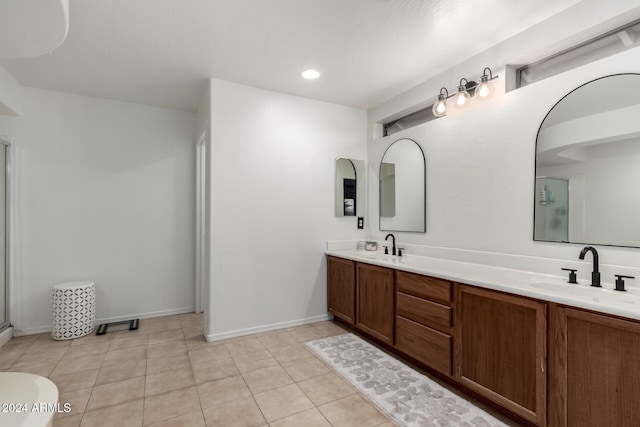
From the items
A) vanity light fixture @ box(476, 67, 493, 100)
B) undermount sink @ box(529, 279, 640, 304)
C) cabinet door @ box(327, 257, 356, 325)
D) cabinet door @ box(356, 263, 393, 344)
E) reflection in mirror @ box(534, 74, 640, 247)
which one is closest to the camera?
undermount sink @ box(529, 279, 640, 304)

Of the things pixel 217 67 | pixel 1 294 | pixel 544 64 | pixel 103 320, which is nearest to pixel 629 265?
pixel 544 64

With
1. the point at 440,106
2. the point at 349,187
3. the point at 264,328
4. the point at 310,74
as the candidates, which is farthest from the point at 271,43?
the point at 264,328

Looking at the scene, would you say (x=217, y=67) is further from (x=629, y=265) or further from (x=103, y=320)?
(x=629, y=265)

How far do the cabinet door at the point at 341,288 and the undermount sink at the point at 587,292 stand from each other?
165cm

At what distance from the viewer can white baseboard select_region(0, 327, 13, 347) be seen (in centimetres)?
299

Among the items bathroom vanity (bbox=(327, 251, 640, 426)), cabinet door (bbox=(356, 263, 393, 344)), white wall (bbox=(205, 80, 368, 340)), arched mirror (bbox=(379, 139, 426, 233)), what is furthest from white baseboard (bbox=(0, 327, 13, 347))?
arched mirror (bbox=(379, 139, 426, 233))

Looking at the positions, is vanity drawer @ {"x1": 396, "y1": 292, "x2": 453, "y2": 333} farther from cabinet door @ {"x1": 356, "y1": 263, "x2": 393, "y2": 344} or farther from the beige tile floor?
the beige tile floor

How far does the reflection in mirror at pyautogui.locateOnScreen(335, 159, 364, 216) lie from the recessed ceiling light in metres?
1.04

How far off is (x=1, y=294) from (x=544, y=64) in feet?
17.1

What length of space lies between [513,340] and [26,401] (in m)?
2.19

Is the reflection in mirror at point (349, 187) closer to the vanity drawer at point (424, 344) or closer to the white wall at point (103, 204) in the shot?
the vanity drawer at point (424, 344)

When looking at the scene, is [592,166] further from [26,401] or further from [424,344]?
[26,401]

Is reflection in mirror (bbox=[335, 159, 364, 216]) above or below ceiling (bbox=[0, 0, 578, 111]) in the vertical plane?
below

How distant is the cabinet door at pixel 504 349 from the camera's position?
168cm
